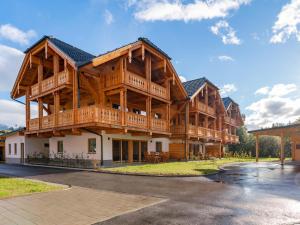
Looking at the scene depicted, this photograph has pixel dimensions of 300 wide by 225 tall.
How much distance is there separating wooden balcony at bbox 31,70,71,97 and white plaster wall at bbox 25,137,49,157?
4.67 meters

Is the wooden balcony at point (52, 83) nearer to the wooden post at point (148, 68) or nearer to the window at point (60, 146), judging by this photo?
the window at point (60, 146)

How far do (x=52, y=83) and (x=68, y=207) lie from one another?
658 inches

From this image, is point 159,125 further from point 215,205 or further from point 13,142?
point 215,205

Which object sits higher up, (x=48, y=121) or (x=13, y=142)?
(x=48, y=121)

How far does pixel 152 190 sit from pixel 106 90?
483 inches

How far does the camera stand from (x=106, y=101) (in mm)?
21734

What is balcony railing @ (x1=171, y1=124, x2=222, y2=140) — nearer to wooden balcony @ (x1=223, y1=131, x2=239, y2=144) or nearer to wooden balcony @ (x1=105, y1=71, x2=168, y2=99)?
wooden balcony @ (x1=223, y1=131, x2=239, y2=144)

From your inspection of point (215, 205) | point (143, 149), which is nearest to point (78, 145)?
point (143, 149)

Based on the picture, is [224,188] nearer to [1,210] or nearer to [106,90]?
[1,210]

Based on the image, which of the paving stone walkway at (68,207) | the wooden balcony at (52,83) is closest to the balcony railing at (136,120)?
the wooden balcony at (52,83)

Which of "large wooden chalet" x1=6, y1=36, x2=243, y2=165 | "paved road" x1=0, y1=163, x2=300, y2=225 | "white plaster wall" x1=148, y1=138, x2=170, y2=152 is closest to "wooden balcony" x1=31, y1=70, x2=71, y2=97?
"large wooden chalet" x1=6, y1=36, x2=243, y2=165

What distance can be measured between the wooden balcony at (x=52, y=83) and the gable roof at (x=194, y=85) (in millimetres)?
12957

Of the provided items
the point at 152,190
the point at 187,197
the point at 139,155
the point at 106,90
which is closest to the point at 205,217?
the point at 187,197

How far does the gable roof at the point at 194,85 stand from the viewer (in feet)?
93.2
